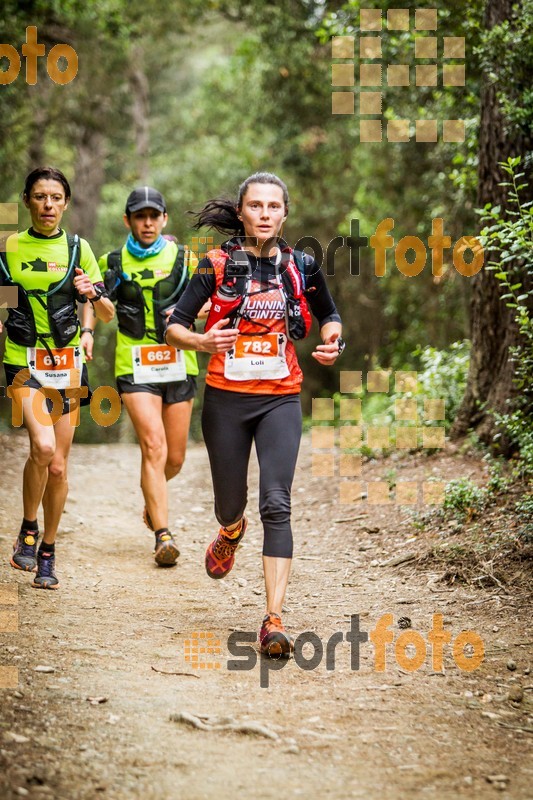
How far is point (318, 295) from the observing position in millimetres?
5133

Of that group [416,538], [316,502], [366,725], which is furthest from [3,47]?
[366,725]

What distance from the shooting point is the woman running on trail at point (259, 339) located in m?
4.86

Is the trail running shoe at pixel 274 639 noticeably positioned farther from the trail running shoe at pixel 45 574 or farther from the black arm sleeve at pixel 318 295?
the trail running shoe at pixel 45 574

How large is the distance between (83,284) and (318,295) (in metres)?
1.67

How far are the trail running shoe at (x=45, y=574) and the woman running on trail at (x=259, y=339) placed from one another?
1.65m

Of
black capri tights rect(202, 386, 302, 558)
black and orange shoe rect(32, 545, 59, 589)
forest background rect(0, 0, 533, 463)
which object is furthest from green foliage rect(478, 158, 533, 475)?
black and orange shoe rect(32, 545, 59, 589)

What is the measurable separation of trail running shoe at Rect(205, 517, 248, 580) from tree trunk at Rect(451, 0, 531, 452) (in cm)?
309

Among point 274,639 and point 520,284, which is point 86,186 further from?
point 274,639

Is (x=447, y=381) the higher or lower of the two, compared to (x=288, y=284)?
lower

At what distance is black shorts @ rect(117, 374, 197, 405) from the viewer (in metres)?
6.78

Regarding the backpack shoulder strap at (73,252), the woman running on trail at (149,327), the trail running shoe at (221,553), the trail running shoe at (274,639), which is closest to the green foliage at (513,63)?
the woman running on trail at (149,327)

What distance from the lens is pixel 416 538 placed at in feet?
23.1

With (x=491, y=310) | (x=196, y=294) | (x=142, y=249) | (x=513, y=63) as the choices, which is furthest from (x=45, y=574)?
(x=513, y=63)

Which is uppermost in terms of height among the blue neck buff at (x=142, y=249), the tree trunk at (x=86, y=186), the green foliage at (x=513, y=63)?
the tree trunk at (x=86, y=186)
